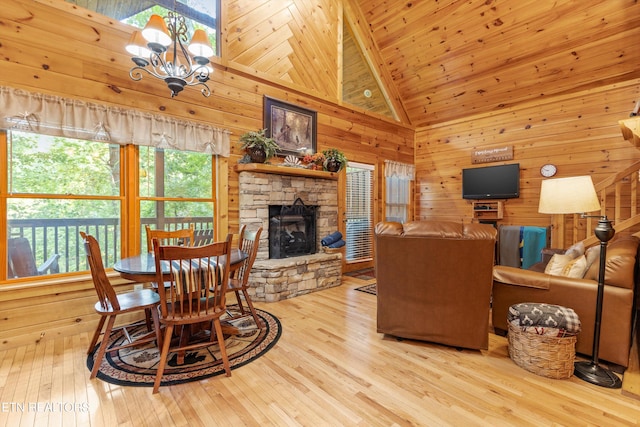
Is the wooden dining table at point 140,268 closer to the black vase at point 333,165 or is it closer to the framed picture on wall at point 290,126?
the framed picture on wall at point 290,126

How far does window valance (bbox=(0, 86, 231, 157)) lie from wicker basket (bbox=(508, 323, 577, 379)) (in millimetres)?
3644

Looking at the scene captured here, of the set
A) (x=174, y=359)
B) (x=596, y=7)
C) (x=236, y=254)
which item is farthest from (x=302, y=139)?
(x=596, y=7)

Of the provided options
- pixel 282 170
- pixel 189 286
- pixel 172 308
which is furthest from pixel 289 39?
pixel 172 308

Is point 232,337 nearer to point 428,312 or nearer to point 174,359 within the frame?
point 174,359

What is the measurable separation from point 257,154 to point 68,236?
7.06 ft

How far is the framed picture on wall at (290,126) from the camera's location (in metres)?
4.34

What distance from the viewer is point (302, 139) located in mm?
4723

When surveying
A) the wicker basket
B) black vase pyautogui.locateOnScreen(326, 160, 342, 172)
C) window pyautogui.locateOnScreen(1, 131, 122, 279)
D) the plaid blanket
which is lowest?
the wicker basket

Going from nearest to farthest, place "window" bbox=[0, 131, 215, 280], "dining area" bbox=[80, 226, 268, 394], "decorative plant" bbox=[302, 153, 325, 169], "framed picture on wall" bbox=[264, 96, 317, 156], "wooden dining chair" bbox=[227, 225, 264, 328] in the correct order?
"dining area" bbox=[80, 226, 268, 394], "window" bbox=[0, 131, 215, 280], "wooden dining chair" bbox=[227, 225, 264, 328], "framed picture on wall" bbox=[264, 96, 317, 156], "decorative plant" bbox=[302, 153, 325, 169]

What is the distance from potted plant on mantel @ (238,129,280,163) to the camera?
3846 mm

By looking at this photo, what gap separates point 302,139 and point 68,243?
10.5 ft

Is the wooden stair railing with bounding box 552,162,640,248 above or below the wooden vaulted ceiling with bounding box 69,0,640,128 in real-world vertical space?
below

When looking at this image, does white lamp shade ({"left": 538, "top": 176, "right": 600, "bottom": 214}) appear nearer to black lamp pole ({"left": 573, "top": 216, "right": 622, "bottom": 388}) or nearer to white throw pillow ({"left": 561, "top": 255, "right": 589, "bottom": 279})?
black lamp pole ({"left": 573, "top": 216, "right": 622, "bottom": 388})

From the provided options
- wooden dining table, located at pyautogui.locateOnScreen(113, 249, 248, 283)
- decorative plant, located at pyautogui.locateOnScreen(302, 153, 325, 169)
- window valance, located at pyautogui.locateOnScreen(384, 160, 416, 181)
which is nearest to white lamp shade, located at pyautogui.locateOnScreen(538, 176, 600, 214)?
wooden dining table, located at pyautogui.locateOnScreen(113, 249, 248, 283)
